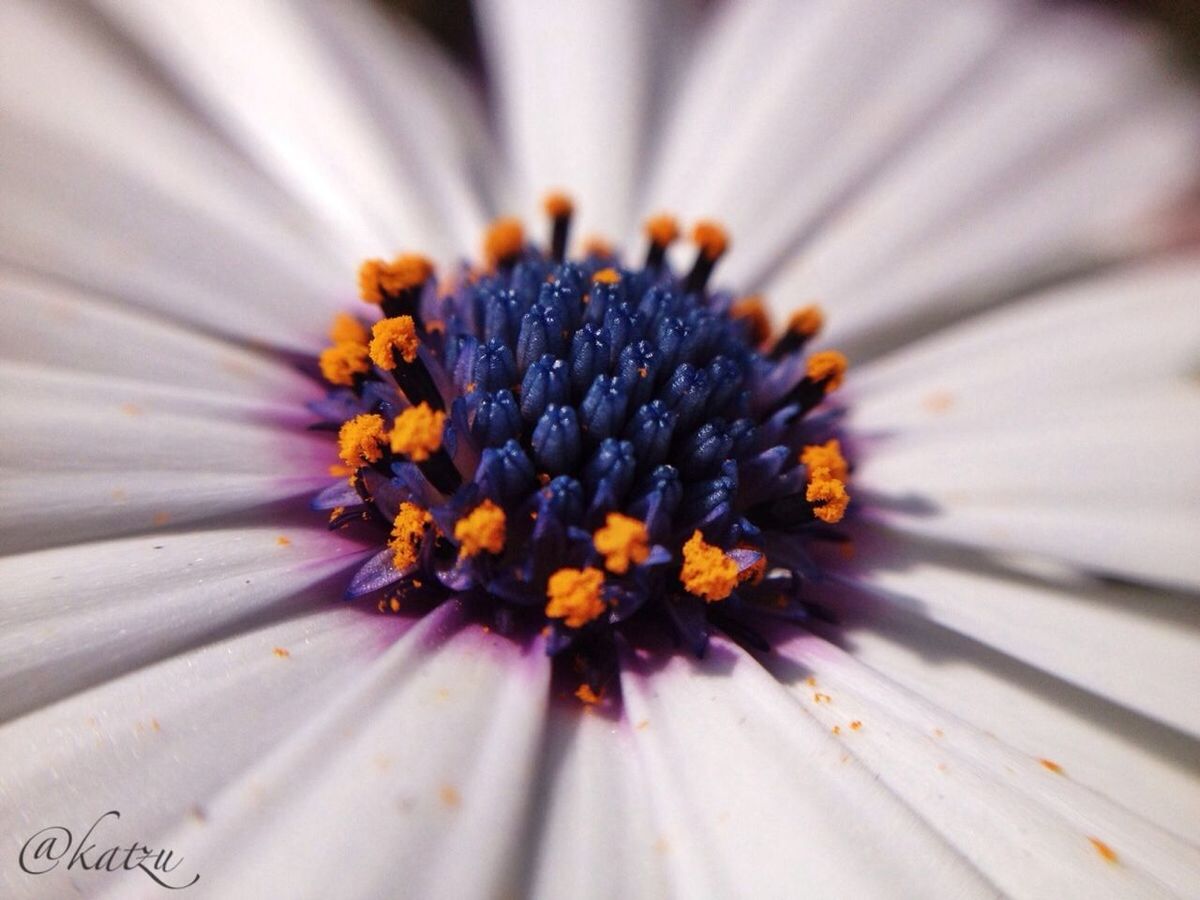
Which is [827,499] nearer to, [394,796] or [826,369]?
[826,369]

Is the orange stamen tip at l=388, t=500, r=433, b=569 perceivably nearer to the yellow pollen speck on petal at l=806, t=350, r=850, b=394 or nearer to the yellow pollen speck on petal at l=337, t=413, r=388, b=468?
the yellow pollen speck on petal at l=337, t=413, r=388, b=468

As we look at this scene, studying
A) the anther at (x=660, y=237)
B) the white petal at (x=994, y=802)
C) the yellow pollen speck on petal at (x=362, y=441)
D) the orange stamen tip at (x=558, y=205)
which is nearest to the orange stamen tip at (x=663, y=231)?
the anther at (x=660, y=237)

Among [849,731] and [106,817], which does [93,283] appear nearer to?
[106,817]

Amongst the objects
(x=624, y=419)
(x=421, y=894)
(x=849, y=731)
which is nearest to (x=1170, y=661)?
(x=849, y=731)
